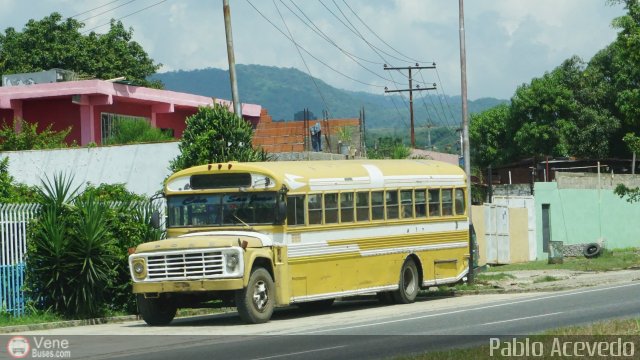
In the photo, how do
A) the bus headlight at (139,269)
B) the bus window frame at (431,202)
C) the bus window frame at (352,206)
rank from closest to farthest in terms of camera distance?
the bus headlight at (139,269), the bus window frame at (352,206), the bus window frame at (431,202)

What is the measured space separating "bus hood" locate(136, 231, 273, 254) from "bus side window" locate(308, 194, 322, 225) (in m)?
1.49

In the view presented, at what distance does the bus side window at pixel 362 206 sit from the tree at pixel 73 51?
40.8 m

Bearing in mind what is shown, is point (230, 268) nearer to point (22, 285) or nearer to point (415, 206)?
point (22, 285)

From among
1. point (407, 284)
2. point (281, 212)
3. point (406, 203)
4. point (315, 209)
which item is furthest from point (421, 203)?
point (281, 212)

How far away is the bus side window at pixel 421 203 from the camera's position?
2547cm

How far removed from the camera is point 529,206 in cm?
4481

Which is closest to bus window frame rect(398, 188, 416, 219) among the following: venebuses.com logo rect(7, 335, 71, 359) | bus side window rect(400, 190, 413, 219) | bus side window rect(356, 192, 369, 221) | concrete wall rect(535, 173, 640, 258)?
bus side window rect(400, 190, 413, 219)

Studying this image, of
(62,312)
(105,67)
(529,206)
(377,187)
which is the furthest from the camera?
(105,67)

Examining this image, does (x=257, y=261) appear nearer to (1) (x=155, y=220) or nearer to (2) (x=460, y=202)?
(1) (x=155, y=220)

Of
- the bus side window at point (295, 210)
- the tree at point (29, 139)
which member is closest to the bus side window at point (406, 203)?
the bus side window at point (295, 210)

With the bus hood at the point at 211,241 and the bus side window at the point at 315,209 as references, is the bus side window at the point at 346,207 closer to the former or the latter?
the bus side window at the point at 315,209

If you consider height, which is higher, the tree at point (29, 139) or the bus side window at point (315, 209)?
the tree at point (29, 139)

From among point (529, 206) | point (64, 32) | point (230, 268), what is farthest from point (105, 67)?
point (230, 268)

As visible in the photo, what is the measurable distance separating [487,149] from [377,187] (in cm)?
6499
